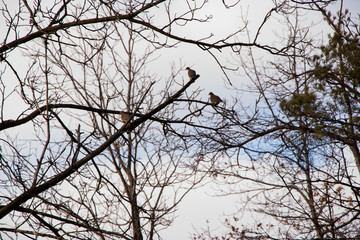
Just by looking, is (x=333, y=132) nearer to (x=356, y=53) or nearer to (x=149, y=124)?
(x=356, y=53)

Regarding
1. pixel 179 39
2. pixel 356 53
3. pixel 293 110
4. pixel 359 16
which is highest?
pixel 359 16

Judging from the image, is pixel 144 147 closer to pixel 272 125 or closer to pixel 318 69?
pixel 272 125

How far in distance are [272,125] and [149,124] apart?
330 cm

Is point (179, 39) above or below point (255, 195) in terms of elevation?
below

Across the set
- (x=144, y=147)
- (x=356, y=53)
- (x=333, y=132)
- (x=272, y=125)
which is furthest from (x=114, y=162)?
(x=356, y=53)

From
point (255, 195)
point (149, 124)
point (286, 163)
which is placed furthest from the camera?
point (255, 195)

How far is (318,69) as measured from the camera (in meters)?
7.55

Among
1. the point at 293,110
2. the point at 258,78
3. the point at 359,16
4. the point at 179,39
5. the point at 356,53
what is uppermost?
the point at 258,78

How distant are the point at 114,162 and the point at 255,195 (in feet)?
15.4

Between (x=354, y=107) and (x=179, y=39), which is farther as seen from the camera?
(x=354, y=107)

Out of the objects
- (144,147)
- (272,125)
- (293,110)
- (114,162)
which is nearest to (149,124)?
(144,147)

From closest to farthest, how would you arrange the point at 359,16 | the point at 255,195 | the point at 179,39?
1. the point at 179,39
2. the point at 359,16
3. the point at 255,195

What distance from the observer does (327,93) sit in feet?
24.8

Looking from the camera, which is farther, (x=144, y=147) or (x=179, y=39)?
(x=144, y=147)
